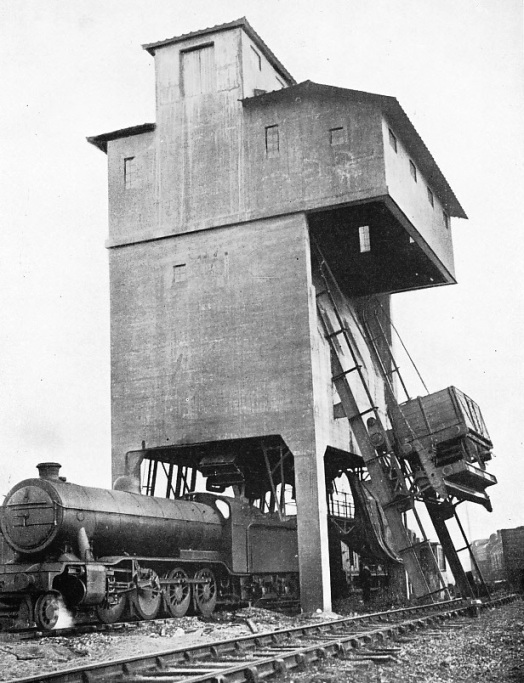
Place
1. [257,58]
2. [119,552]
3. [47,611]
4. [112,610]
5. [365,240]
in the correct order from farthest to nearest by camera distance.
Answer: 1. [365,240]
2. [257,58]
3. [119,552]
4. [112,610]
5. [47,611]

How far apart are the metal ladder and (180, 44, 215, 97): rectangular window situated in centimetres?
557

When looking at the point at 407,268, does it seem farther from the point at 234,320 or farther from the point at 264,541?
the point at 264,541

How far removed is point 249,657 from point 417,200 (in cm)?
1825

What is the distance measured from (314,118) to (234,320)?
19.8 ft

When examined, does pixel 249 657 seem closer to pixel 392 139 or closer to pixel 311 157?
pixel 311 157

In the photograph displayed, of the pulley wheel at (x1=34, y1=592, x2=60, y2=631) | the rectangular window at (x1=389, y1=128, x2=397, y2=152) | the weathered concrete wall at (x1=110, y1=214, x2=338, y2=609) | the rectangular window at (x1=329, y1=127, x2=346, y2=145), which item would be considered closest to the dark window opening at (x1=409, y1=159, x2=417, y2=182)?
the rectangular window at (x1=389, y1=128, x2=397, y2=152)

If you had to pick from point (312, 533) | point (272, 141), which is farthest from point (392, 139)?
point (312, 533)

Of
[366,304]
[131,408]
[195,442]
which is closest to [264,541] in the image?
[195,442]

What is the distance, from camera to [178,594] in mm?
19969

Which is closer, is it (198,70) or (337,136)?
(337,136)

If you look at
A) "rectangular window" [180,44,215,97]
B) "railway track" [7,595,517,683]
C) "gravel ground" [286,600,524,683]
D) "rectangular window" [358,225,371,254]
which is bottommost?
"gravel ground" [286,600,524,683]

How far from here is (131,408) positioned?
80.3ft

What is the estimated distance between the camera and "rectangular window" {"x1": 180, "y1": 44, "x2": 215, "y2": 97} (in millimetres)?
25719

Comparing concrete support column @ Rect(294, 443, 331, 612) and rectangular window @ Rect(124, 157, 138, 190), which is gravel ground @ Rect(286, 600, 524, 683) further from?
rectangular window @ Rect(124, 157, 138, 190)
